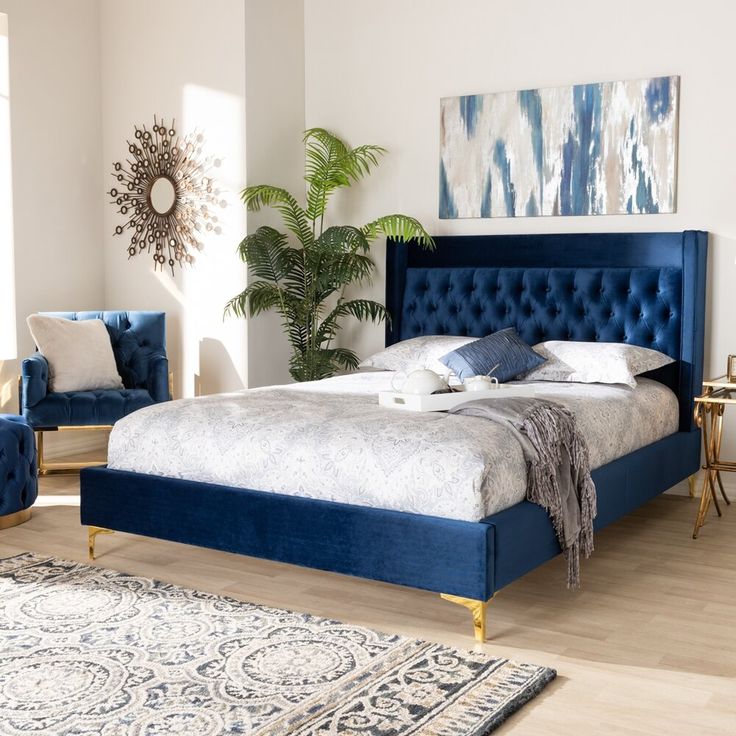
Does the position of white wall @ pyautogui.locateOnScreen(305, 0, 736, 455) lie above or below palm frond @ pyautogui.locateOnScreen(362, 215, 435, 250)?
above

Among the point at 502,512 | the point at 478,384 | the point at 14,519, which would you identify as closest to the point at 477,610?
the point at 502,512

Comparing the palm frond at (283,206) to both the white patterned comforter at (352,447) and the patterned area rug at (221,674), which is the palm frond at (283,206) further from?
the patterned area rug at (221,674)

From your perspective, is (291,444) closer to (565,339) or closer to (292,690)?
(292,690)

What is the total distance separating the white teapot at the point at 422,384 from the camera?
3.59 metres

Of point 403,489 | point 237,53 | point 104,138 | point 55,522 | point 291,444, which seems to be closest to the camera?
point 403,489

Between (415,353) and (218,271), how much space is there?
1.41 m

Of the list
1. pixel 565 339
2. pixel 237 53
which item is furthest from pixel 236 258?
pixel 565 339

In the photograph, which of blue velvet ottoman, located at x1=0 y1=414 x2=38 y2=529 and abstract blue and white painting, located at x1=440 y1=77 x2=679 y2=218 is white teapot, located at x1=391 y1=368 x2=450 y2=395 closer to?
blue velvet ottoman, located at x1=0 y1=414 x2=38 y2=529

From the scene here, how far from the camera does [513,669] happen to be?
8.66ft

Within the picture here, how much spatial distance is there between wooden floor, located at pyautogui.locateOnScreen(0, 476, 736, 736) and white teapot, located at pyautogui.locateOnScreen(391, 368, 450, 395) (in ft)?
2.33

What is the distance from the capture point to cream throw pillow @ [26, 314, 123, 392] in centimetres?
515

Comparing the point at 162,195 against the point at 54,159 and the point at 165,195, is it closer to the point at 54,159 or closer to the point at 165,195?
the point at 165,195

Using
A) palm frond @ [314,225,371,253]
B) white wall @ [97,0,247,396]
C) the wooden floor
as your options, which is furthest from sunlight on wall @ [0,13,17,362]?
palm frond @ [314,225,371,253]

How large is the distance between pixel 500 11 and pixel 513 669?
366 centimetres
